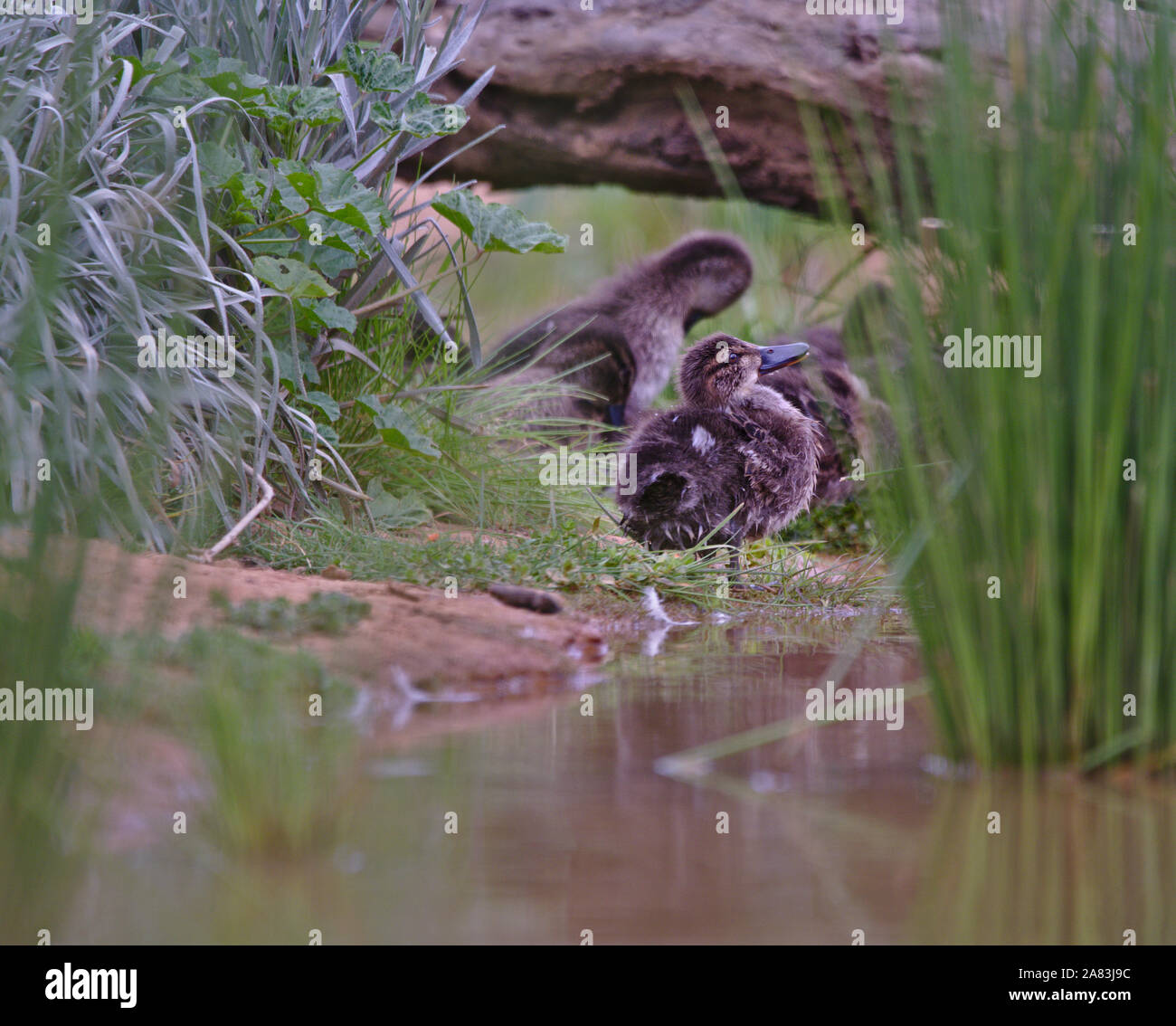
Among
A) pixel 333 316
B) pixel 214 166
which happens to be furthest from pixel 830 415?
pixel 214 166

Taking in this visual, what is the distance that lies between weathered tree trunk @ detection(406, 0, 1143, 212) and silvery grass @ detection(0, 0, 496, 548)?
2.25 meters

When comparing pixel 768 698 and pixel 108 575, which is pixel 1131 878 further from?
pixel 108 575

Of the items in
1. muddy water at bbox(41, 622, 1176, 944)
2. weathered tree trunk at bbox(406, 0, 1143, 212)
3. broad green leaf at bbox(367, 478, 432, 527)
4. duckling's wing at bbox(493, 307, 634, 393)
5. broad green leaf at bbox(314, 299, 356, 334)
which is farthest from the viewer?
duckling's wing at bbox(493, 307, 634, 393)

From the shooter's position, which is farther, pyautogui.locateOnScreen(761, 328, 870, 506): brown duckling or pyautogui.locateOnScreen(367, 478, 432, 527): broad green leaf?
pyautogui.locateOnScreen(761, 328, 870, 506): brown duckling

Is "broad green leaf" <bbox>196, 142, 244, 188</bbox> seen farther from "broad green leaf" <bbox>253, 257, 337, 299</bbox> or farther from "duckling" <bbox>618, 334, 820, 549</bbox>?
"duckling" <bbox>618, 334, 820, 549</bbox>

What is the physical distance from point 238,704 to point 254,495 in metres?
2.13

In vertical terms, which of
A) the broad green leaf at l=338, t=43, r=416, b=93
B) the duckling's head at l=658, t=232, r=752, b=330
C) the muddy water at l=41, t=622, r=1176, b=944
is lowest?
the muddy water at l=41, t=622, r=1176, b=944

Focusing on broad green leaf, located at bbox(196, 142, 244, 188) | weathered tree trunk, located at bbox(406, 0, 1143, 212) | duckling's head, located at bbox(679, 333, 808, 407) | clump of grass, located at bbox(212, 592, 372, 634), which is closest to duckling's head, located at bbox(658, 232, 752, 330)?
weathered tree trunk, located at bbox(406, 0, 1143, 212)

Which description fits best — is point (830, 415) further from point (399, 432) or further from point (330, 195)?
point (330, 195)

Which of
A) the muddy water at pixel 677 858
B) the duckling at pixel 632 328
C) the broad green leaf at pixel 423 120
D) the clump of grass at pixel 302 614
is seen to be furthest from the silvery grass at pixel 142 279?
the duckling at pixel 632 328

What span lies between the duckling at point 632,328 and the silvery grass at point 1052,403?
13.4ft

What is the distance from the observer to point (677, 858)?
1.92m

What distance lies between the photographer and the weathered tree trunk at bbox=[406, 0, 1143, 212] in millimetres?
6496

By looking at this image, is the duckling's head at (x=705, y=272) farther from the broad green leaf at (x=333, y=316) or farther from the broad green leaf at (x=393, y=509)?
the broad green leaf at (x=333, y=316)
